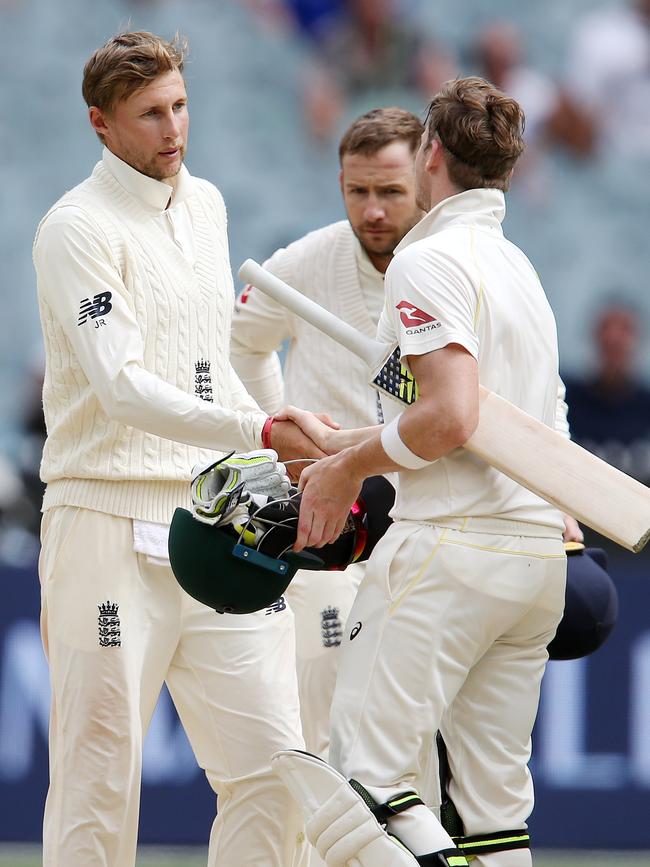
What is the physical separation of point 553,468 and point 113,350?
36.3 inches

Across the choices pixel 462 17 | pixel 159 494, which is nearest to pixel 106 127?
pixel 159 494

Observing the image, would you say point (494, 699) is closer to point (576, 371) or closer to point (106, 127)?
point (106, 127)

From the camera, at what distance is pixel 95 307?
3041 millimetres

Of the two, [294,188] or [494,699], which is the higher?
[294,188]

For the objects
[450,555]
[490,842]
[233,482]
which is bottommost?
[490,842]

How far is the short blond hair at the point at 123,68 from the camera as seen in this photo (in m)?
3.12

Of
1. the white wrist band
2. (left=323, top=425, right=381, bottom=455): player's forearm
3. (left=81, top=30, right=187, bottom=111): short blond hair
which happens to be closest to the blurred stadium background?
(left=81, top=30, right=187, bottom=111): short blond hair

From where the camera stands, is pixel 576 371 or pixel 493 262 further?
pixel 576 371

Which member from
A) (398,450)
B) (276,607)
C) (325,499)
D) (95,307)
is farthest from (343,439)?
(95,307)

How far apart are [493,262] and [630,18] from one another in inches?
181

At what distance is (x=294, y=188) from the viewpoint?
6.76 m

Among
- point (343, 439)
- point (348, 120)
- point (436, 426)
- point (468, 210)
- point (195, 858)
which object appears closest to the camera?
point (436, 426)

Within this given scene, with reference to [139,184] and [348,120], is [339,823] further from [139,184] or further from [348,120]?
[348,120]

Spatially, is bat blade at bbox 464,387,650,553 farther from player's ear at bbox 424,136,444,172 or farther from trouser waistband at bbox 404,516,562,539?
player's ear at bbox 424,136,444,172
